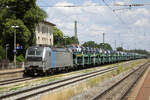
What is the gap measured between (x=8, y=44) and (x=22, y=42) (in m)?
3.03

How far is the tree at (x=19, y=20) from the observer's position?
146 feet

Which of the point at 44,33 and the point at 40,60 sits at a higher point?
the point at 44,33

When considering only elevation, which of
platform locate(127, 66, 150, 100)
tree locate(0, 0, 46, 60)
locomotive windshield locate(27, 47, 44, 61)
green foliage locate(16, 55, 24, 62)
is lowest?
platform locate(127, 66, 150, 100)

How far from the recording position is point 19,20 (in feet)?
149

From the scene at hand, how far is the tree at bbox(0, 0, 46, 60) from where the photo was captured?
4450 centimetres

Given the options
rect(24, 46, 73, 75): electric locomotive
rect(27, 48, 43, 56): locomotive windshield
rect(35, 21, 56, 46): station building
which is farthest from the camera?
rect(35, 21, 56, 46): station building

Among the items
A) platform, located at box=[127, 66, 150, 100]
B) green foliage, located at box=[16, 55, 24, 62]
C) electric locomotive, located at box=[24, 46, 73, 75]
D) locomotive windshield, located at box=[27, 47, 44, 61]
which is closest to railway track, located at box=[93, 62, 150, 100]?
platform, located at box=[127, 66, 150, 100]

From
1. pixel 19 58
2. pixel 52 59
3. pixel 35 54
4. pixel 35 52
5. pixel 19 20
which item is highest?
pixel 19 20

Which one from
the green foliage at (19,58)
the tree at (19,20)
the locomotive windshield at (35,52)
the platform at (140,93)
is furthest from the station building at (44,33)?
the platform at (140,93)

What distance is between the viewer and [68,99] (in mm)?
12828

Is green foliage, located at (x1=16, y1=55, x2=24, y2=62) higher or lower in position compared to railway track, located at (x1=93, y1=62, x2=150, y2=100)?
higher

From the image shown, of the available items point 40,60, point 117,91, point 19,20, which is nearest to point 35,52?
point 40,60

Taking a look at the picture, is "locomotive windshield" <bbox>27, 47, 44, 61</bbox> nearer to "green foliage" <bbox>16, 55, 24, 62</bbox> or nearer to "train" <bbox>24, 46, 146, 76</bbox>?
"train" <bbox>24, 46, 146, 76</bbox>

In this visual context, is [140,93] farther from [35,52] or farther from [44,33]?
[44,33]
